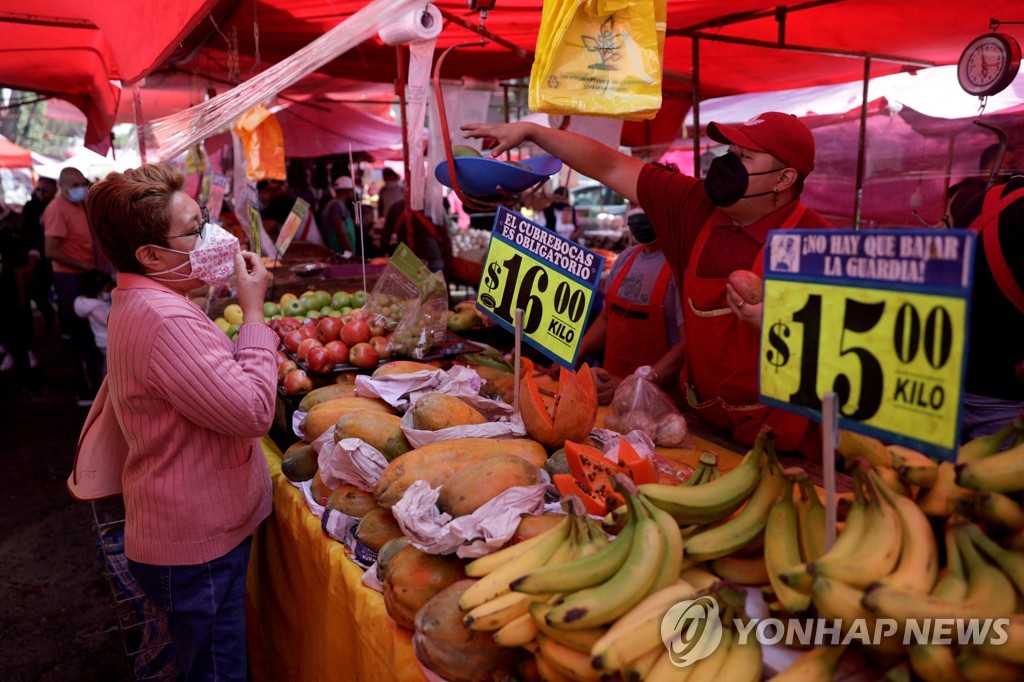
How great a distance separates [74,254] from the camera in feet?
24.0

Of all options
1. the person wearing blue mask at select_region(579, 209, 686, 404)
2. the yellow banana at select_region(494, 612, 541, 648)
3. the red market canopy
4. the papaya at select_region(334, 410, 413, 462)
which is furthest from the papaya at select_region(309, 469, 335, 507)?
the red market canopy

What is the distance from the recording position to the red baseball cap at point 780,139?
2.41 m

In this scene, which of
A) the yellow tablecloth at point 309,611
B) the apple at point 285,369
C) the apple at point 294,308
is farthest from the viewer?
the apple at point 294,308

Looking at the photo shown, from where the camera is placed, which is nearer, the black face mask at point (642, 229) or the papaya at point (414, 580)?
the papaya at point (414, 580)

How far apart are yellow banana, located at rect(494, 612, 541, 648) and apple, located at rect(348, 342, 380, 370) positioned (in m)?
1.93

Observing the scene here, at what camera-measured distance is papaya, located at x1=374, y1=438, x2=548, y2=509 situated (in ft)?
6.08

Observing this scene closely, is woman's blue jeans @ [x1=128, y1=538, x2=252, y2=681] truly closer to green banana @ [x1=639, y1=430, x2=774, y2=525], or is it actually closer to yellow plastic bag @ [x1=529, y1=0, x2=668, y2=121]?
green banana @ [x1=639, y1=430, x2=774, y2=525]

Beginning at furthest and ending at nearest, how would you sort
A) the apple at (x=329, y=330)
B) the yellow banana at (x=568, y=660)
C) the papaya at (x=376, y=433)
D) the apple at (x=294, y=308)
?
the apple at (x=294, y=308), the apple at (x=329, y=330), the papaya at (x=376, y=433), the yellow banana at (x=568, y=660)

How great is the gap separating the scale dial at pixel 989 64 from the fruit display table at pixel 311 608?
4075mm

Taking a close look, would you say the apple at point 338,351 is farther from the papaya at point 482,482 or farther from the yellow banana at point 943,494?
the yellow banana at point 943,494

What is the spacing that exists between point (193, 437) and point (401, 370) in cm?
88

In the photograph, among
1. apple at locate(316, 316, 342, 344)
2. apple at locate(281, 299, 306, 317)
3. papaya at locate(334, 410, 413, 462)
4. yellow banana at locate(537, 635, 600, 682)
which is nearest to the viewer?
yellow banana at locate(537, 635, 600, 682)

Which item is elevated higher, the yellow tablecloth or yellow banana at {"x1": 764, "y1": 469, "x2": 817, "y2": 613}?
yellow banana at {"x1": 764, "y1": 469, "x2": 817, "y2": 613}

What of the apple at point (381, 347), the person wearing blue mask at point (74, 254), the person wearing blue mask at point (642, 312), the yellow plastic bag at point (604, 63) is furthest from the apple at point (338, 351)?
the person wearing blue mask at point (74, 254)
